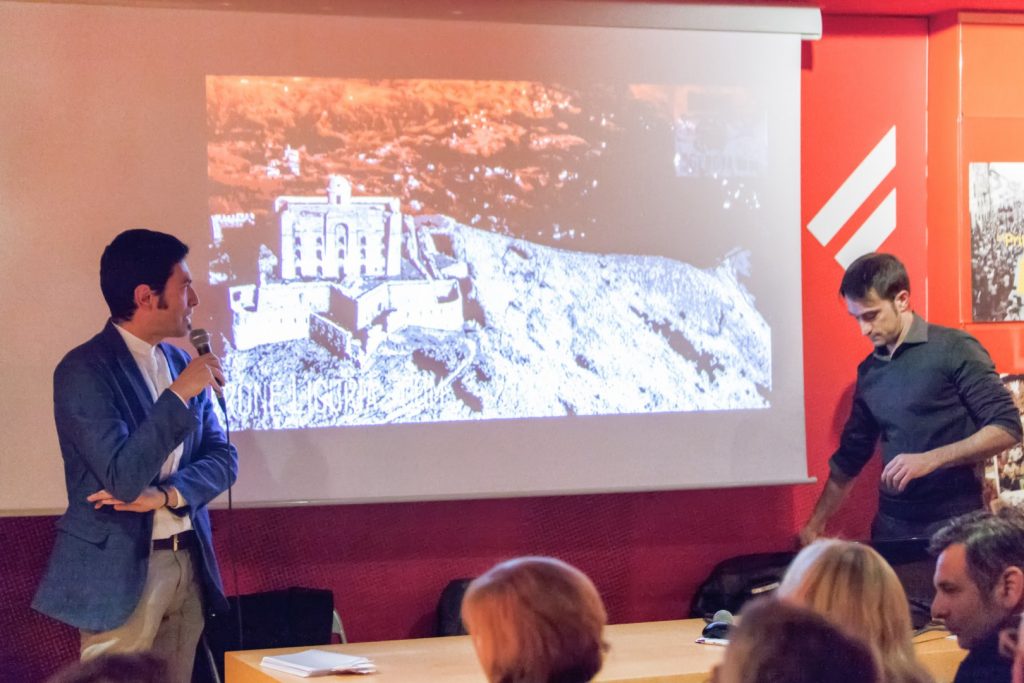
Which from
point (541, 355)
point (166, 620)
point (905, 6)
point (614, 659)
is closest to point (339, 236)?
point (541, 355)

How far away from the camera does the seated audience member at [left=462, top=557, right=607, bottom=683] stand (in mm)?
1980

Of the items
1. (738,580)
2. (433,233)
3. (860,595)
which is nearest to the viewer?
(860,595)

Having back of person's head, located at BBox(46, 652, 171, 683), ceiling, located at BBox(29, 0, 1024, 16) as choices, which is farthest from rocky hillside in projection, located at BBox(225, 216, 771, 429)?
back of person's head, located at BBox(46, 652, 171, 683)

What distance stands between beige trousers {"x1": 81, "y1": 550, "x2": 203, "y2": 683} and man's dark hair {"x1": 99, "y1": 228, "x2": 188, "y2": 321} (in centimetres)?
66

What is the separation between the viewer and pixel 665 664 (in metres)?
3.10

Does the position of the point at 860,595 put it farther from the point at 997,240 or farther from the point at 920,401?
the point at 997,240

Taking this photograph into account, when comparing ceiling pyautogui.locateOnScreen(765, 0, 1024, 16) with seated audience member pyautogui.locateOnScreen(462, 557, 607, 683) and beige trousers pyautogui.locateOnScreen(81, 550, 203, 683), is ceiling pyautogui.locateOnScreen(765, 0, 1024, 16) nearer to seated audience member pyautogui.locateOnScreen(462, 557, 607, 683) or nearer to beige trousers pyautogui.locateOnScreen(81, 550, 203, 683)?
beige trousers pyautogui.locateOnScreen(81, 550, 203, 683)

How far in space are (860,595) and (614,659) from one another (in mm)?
Answer: 1062

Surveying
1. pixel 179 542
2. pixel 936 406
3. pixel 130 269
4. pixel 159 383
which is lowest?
pixel 179 542

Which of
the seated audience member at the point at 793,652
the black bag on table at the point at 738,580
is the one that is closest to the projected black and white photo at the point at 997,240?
the black bag on table at the point at 738,580

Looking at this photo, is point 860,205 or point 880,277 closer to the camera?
point 880,277

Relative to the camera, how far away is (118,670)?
142 cm

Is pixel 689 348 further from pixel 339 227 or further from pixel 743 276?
pixel 339 227

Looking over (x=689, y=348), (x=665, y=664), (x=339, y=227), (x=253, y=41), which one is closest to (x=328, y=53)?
(x=253, y=41)
